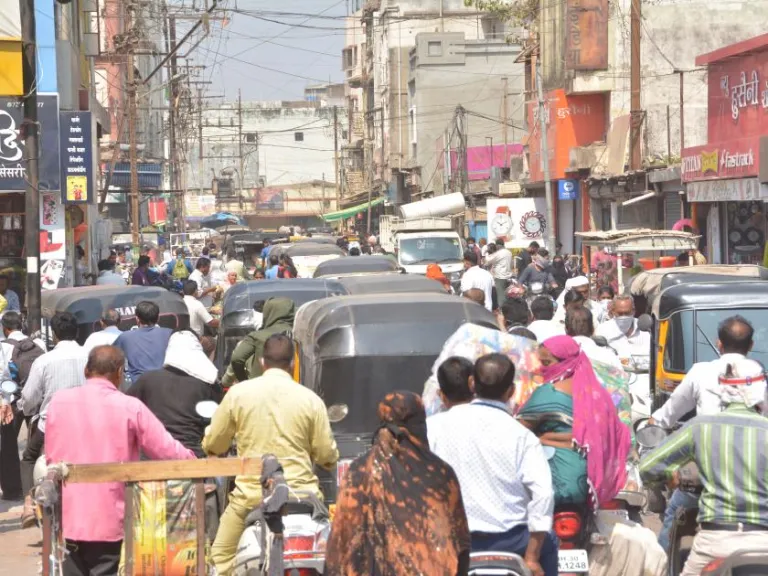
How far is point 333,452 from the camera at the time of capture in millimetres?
6988

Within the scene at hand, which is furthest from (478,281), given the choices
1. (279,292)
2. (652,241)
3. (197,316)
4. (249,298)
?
(249,298)

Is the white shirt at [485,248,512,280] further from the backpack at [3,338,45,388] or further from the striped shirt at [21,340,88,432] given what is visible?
the striped shirt at [21,340,88,432]

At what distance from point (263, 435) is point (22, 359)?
562 cm

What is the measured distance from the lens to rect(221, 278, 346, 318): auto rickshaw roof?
15.4 metres

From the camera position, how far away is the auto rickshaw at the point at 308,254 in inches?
1097

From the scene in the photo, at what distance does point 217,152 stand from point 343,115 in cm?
1138

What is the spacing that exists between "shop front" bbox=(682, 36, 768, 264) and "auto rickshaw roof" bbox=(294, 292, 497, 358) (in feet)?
48.9

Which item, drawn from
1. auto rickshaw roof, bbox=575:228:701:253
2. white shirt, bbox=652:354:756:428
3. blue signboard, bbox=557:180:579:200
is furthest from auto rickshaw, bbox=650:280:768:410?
blue signboard, bbox=557:180:579:200

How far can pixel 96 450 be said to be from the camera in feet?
21.4

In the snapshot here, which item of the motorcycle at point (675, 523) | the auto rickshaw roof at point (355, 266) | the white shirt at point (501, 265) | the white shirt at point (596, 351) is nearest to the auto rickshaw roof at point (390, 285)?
the auto rickshaw roof at point (355, 266)

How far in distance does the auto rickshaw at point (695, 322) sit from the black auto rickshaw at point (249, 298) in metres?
4.90

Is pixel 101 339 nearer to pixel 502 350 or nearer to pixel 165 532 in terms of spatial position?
pixel 502 350

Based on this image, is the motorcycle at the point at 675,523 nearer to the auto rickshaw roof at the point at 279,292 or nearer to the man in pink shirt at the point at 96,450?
the man in pink shirt at the point at 96,450

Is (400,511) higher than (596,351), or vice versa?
(596,351)
